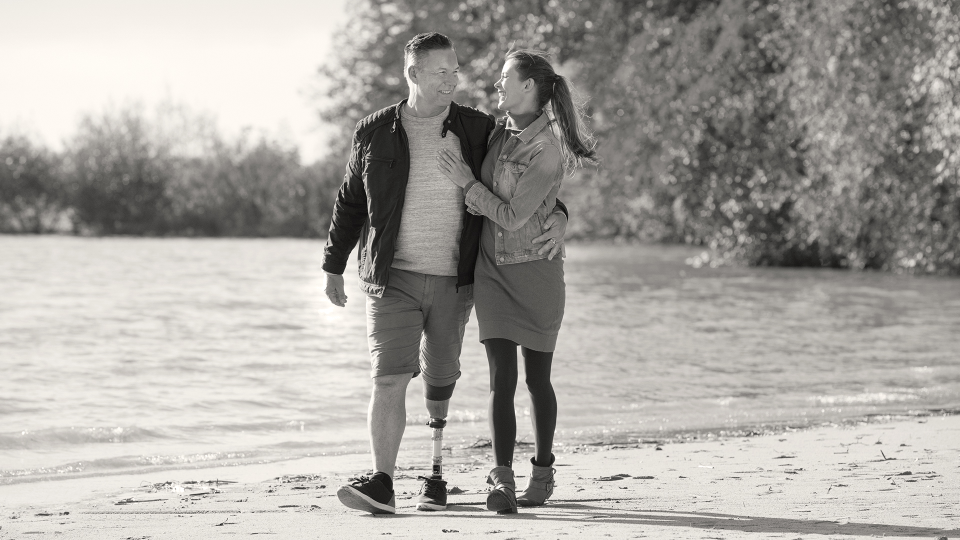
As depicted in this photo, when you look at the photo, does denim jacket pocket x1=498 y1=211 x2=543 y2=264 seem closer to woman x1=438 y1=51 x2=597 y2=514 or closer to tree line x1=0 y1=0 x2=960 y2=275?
woman x1=438 y1=51 x2=597 y2=514

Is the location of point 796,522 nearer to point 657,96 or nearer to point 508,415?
point 508,415

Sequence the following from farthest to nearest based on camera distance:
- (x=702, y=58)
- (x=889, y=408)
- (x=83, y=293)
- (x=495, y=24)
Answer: (x=495, y=24) → (x=702, y=58) → (x=83, y=293) → (x=889, y=408)

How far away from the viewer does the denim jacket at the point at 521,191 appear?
4.41 metres

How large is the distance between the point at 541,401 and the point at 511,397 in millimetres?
132

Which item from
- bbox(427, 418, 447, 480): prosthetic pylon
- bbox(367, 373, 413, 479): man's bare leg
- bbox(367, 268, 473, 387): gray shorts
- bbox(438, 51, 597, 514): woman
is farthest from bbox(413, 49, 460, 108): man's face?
bbox(427, 418, 447, 480): prosthetic pylon

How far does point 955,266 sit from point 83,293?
13629 millimetres

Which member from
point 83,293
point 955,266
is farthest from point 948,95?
point 83,293

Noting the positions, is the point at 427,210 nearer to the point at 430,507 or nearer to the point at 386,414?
the point at 386,414

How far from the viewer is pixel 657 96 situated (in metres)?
22.5

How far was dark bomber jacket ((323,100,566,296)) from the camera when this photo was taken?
4.54 meters

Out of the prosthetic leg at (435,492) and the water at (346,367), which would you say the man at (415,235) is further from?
the water at (346,367)

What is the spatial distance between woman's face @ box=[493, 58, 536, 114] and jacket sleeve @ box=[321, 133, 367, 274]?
598 mm

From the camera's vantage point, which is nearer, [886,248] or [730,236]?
[886,248]

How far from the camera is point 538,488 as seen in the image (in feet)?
15.1
